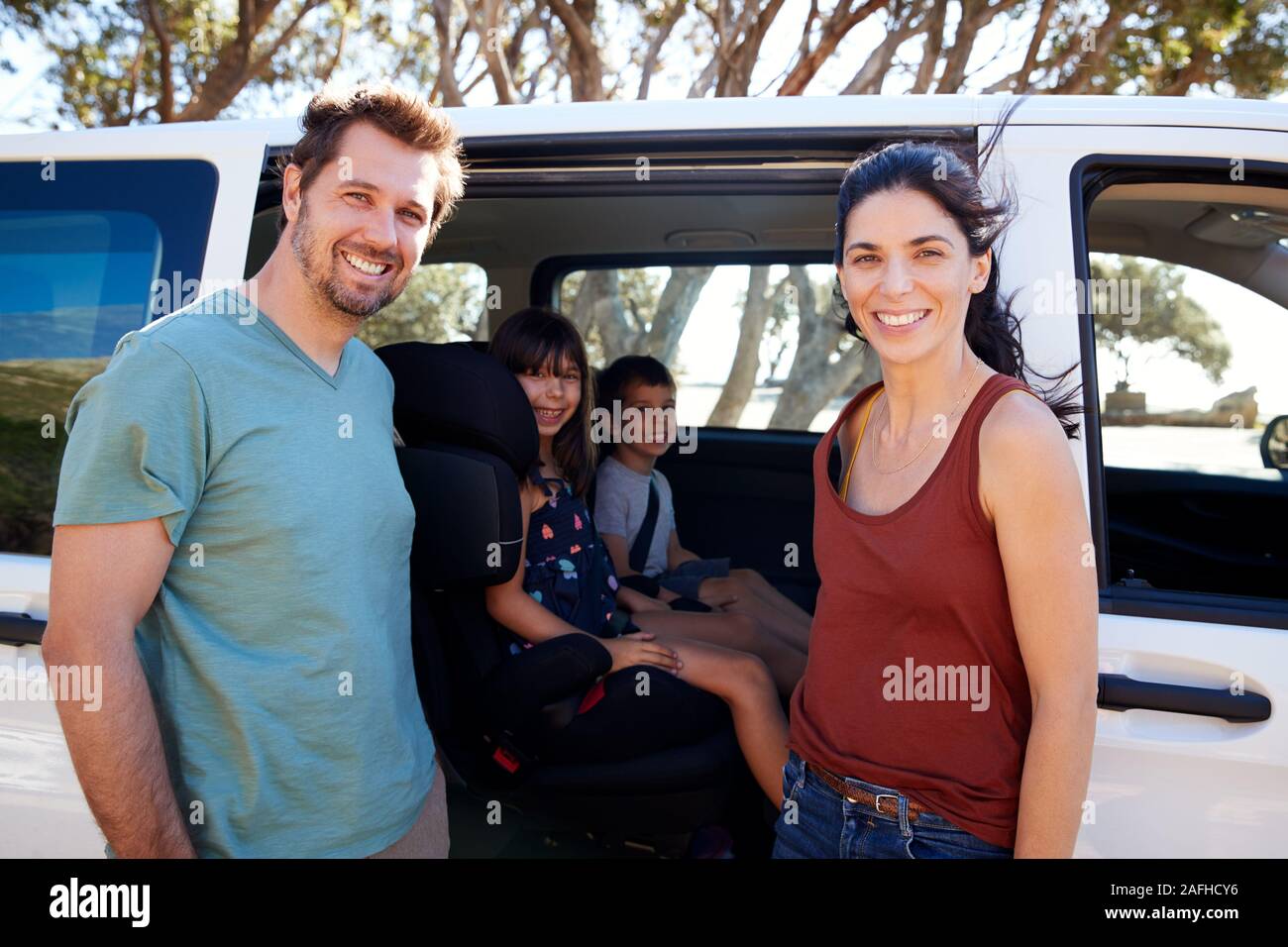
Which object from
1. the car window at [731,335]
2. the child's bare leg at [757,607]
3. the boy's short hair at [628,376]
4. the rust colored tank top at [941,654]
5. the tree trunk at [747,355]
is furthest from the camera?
the tree trunk at [747,355]

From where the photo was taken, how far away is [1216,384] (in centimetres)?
386

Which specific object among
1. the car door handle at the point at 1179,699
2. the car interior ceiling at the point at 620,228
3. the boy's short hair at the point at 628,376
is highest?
the car interior ceiling at the point at 620,228

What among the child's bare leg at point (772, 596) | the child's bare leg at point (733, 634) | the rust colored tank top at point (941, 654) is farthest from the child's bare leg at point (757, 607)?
the rust colored tank top at point (941, 654)

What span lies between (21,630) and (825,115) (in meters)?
1.76

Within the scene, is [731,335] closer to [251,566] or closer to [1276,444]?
[1276,444]

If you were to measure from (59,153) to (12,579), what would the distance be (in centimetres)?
86

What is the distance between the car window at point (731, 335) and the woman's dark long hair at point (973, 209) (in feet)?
1.43

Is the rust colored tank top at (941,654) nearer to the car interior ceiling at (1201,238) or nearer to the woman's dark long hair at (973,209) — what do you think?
the woman's dark long hair at (973,209)

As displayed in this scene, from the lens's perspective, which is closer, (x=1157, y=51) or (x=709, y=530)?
(x=709, y=530)

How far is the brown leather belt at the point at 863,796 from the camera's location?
145 centimetres

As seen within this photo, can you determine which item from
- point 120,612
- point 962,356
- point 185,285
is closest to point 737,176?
point 962,356

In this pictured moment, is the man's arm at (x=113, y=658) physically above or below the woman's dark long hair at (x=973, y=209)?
below

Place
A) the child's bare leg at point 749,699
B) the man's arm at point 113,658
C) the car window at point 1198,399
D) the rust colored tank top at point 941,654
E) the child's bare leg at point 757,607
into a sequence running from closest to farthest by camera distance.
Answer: the man's arm at point 113,658 < the rust colored tank top at point 941,654 < the car window at point 1198,399 < the child's bare leg at point 749,699 < the child's bare leg at point 757,607
